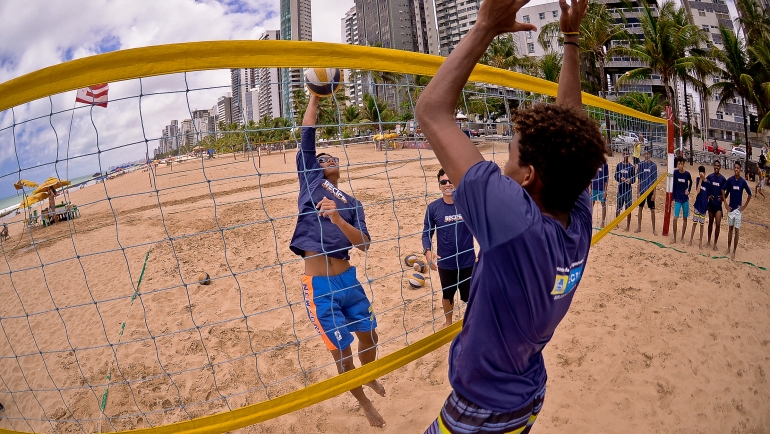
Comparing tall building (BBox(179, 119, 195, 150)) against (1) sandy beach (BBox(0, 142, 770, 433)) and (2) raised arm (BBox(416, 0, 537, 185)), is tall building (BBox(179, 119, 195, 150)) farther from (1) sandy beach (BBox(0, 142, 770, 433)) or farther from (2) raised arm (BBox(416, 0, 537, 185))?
(2) raised arm (BBox(416, 0, 537, 185))

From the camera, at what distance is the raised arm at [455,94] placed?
1012mm

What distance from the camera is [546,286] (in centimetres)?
105

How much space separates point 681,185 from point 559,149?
320 inches

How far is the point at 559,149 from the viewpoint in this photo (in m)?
1.00

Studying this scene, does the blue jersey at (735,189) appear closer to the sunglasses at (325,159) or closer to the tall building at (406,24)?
the sunglasses at (325,159)

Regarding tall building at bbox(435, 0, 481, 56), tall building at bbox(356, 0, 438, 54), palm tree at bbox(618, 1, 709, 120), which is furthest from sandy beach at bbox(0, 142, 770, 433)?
tall building at bbox(356, 0, 438, 54)

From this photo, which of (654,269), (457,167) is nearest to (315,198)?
(457,167)

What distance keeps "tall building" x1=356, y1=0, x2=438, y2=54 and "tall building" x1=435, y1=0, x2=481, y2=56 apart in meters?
1.30

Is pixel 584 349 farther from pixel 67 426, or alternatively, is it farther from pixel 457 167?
pixel 67 426

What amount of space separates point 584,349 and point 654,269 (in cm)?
280

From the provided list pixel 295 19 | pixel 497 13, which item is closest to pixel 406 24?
pixel 295 19

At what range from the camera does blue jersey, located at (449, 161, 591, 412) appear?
0.95m

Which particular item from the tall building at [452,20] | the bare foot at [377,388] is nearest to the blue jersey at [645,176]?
the bare foot at [377,388]

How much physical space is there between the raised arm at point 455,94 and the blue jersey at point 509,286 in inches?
2.7
